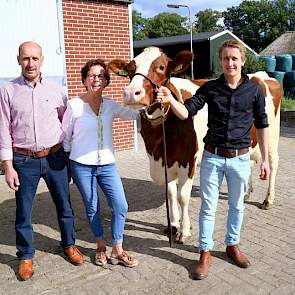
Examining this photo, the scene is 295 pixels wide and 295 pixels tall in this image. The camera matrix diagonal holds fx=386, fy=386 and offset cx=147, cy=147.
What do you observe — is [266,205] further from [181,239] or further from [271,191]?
[181,239]

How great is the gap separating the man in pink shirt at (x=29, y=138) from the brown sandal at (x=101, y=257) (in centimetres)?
54

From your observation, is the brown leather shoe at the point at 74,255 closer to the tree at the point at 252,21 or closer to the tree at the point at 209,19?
the tree at the point at 252,21

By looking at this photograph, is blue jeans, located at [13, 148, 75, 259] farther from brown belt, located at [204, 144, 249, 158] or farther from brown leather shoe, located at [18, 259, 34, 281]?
brown belt, located at [204, 144, 249, 158]

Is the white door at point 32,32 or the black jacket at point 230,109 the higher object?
the white door at point 32,32

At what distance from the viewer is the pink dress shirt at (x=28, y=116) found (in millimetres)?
3117

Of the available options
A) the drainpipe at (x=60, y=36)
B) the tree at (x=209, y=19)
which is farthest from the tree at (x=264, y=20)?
the drainpipe at (x=60, y=36)

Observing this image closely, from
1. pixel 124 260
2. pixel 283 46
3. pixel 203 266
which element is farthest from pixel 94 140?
pixel 283 46

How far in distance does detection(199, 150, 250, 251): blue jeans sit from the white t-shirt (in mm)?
858

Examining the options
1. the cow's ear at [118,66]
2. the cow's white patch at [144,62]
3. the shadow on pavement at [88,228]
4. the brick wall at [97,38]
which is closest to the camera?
the cow's white patch at [144,62]

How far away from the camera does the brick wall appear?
761 cm

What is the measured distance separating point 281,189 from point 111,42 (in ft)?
15.4

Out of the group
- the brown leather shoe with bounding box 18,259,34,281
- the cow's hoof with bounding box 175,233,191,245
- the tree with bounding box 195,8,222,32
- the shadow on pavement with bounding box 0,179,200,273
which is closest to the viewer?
the brown leather shoe with bounding box 18,259,34,281

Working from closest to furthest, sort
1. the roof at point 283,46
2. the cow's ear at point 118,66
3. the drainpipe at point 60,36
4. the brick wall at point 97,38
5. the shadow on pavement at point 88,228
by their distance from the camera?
the cow's ear at point 118,66, the shadow on pavement at point 88,228, the drainpipe at point 60,36, the brick wall at point 97,38, the roof at point 283,46

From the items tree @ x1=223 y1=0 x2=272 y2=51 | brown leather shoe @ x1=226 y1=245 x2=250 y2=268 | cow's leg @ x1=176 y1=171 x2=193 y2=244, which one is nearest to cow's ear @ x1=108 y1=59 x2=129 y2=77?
cow's leg @ x1=176 y1=171 x2=193 y2=244
